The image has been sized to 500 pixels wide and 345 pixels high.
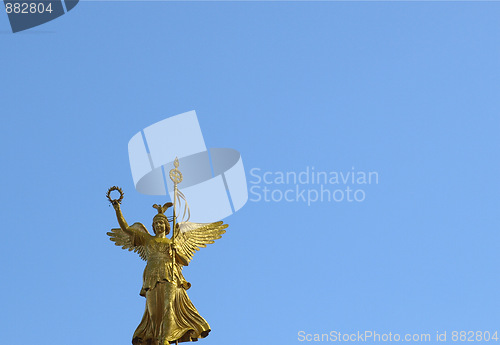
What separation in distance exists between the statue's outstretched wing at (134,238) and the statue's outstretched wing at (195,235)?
2.50 ft

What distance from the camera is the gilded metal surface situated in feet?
82.7

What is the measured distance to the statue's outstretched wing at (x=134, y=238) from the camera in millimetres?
25891

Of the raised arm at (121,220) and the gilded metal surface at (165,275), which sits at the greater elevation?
the raised arm at (121,220)

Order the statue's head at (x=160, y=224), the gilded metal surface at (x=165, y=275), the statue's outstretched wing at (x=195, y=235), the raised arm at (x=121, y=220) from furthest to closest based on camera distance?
the statue's outstretched wing at (x=195, y=235)
the statue's head at (x=160, y=224)
the raised arm at (x=121, y=220)
the gilded metal surface at (x=165, y=275)

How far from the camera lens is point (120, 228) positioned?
86.0 feet

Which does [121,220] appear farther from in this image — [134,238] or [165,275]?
[165,275]

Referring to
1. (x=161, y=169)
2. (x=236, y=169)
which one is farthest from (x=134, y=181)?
(x=236, y=169)

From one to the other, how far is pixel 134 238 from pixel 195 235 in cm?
136

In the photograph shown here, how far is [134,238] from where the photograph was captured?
25.9 m

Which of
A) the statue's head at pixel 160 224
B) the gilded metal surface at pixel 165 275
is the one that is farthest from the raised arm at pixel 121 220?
the statue's head at pixel 160 224

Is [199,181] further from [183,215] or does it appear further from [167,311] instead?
[167,311]

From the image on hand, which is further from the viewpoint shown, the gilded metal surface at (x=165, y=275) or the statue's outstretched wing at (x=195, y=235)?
the statue's outstretched wing at (x=195, y=235)

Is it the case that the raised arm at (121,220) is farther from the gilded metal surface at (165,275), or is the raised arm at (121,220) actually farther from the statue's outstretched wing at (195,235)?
the statue's outstretched wing at (195,235)

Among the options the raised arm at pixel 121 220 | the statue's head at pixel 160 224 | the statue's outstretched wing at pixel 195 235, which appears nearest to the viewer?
the raised arm at pixel 121 220
